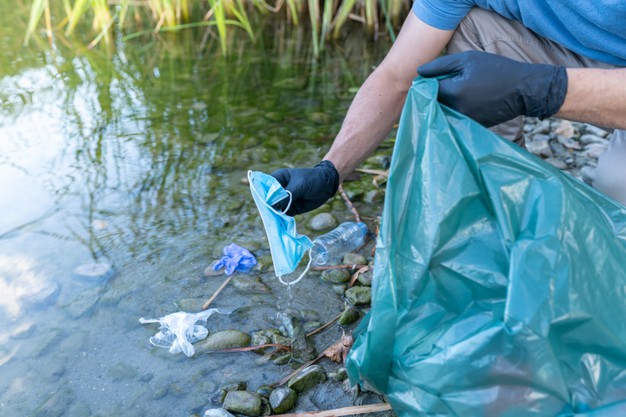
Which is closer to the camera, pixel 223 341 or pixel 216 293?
pixel 223 341

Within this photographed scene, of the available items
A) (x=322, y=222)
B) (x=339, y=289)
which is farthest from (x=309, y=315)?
(x=322, y=222)

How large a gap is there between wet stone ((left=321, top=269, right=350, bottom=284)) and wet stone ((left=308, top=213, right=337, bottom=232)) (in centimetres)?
28

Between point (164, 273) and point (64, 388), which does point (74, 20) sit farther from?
point (64, 388)

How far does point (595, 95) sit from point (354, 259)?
0.92 meters

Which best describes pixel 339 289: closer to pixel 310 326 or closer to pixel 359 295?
pixel 359 295

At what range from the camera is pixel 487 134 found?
1358mm

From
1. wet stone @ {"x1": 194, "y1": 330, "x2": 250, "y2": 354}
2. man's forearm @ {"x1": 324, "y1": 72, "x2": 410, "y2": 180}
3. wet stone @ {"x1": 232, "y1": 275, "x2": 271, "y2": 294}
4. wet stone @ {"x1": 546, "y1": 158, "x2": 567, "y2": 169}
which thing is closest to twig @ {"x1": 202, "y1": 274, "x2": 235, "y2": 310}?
wet stone @ {"x1": 232, "y1": 275, "x2": 271, "y2": 294}

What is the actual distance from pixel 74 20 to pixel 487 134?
13.0 ft

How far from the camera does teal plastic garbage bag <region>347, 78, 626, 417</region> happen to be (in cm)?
123

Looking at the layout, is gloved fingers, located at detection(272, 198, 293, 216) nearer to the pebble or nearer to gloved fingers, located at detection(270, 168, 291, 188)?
gloved fingers, located at detection(270, 168, 291, 188)

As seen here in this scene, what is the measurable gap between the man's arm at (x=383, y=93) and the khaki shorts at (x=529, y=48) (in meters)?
0.08

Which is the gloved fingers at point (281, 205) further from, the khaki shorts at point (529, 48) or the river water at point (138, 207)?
the khaki shorts at point (529, 48)

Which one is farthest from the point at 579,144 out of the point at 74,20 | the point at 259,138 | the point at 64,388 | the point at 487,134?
the point at 74,20

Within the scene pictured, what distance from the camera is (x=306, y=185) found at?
5.74ft
